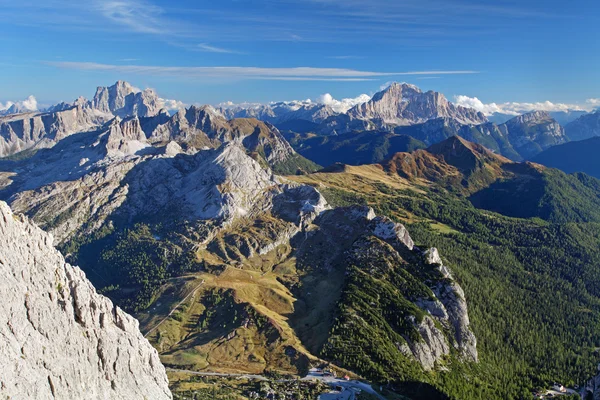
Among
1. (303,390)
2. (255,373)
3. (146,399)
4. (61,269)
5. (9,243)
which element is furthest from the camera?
(255,373)

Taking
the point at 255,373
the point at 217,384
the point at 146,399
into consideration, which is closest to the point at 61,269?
the point at 146,399

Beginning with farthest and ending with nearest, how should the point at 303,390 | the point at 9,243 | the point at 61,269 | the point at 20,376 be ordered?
1. the point at 303,390
2. the point at 61,269
3. the point at 9,243
4. the point at 20,376

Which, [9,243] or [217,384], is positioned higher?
[9,243]

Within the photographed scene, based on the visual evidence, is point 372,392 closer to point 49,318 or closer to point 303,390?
point 303,390

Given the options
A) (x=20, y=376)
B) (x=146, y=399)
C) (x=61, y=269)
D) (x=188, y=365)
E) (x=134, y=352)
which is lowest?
(x=188, y=365)

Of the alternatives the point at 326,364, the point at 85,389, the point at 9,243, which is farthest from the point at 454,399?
the point at 9,243

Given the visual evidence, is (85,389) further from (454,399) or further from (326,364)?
(454,399)

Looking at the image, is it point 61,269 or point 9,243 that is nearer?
point 9,243
